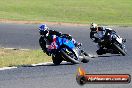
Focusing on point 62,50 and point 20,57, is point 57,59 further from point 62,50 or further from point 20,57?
point 20,57

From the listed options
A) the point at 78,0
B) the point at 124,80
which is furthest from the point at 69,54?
the point at 78,0

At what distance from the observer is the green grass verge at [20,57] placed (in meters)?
17.4

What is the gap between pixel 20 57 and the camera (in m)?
19.3

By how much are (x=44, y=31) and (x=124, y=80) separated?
6740 millimetres

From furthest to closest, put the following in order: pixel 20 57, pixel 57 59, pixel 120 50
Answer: pixel 120 50, pixel 20 57, pixel 57 59

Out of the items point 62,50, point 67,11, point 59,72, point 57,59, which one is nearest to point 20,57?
point 57,59

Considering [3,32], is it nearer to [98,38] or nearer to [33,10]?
[98,38]

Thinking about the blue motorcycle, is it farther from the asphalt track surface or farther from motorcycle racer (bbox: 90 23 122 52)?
motorcycle racer (bbox: 90 23 122 52)

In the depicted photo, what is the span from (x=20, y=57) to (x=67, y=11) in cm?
3320

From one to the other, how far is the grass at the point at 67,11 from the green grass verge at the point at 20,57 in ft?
68.0

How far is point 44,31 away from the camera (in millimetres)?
16953

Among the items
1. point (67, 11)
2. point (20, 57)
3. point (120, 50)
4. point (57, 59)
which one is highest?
point (57, 59)

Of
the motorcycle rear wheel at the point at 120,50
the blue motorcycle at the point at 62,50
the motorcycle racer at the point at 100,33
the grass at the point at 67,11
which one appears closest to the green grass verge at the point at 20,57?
the blue motorcycle at the point at 62,50

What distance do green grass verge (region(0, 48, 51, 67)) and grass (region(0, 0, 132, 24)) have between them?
20723 mm
